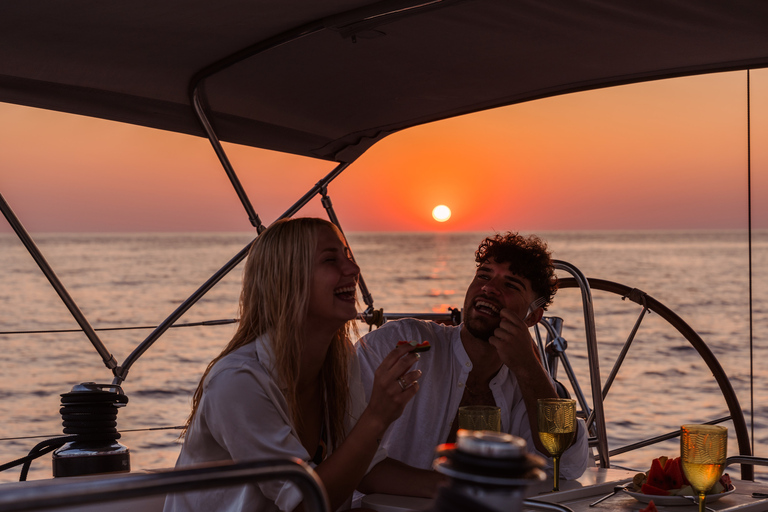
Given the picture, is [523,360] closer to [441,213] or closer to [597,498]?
[597,498]

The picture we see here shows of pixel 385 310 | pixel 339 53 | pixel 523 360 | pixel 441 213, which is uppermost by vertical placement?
pixel 441 213

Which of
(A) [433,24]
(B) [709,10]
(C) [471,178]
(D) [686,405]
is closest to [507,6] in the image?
(A) [433,24]

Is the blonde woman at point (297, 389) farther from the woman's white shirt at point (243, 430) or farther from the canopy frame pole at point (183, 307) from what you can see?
the canopy frame pole at point (183, 307)

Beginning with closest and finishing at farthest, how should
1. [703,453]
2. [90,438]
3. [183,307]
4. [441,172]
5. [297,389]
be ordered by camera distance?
[703,453] < [297,389] < [90,438] < [183,307] < [441,172]

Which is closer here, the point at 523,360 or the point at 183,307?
the point at 523,360

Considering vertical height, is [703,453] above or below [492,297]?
below

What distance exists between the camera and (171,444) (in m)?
7.14

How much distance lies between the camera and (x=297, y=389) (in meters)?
1.80

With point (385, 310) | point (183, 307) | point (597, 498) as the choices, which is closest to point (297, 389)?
point (597, 498)

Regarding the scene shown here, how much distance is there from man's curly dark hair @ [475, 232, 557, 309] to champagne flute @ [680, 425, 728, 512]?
1015 millimetres

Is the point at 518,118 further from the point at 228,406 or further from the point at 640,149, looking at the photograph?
the point at 228,406

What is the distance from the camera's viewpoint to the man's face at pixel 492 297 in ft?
7.29

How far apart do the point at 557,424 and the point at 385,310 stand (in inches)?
557

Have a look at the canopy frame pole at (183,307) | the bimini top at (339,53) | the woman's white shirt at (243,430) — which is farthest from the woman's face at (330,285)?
the canopy frame pole at (183,307)
